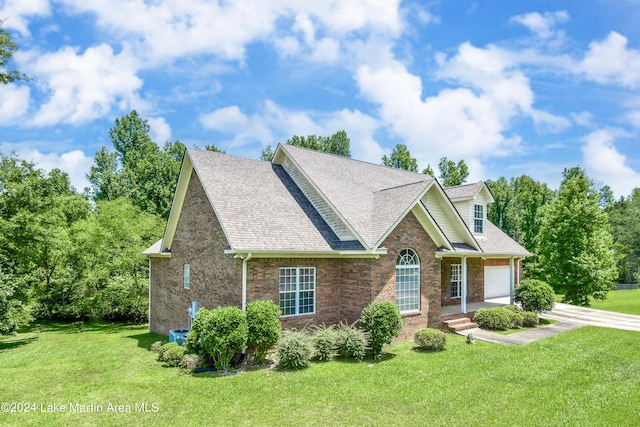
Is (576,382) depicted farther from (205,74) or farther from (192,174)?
(205,74)

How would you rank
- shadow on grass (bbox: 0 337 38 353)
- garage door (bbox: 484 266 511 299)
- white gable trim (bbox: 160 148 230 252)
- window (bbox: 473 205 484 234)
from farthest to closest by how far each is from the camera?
garage door (bbox: 484 266 511 299)
window (bbox: 473 205 484 234)
shadow on grass (bbox: 0 337 38 353)
white gable trim (bbox: 160 148 230 252)

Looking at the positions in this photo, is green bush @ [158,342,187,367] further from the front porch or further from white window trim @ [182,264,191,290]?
the front porch

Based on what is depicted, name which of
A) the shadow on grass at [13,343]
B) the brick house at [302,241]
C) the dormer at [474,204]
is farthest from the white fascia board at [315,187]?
the shadow on grass at [13,343]

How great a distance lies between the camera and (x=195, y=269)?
15.7 metres

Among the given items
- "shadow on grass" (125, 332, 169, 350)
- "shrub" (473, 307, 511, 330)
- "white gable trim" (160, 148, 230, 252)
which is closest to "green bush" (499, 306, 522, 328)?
"shrub" (473, 307, 511, 330)

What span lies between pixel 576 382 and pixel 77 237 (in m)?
29.2

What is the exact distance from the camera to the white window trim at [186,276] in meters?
16.4

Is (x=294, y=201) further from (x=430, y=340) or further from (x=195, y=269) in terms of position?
(x=430, y=340)

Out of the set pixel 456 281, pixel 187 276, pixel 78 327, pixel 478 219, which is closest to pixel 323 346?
pixel 187 276

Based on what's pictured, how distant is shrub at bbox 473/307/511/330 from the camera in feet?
54.9

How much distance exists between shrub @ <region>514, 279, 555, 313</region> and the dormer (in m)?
3.82

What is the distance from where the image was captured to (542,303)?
1908 centimetres

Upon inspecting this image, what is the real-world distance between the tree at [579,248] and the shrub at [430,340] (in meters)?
18.4

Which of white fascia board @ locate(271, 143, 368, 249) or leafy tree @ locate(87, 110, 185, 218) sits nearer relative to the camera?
white fascia board @ locate(271, 143, 368, 249)
